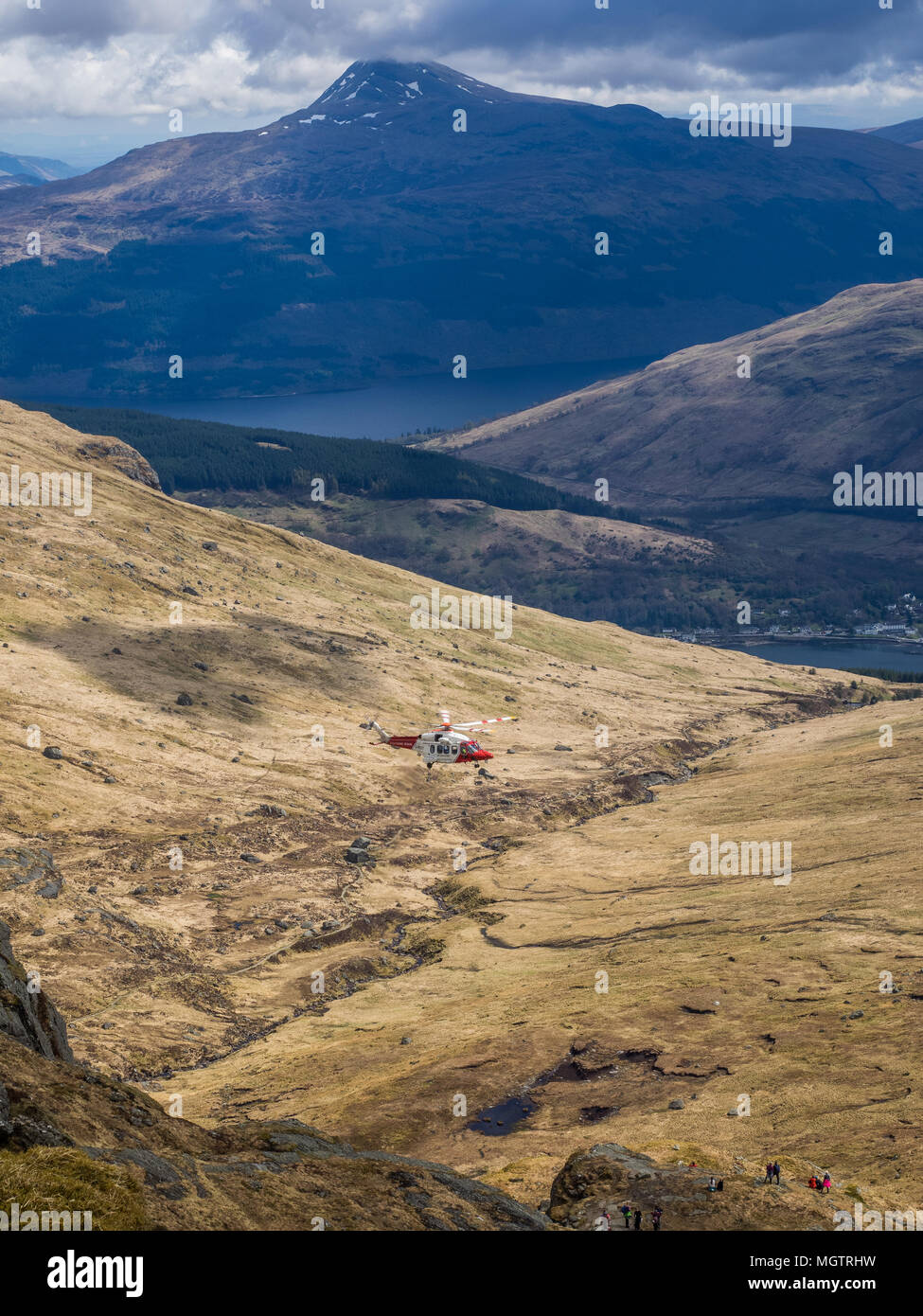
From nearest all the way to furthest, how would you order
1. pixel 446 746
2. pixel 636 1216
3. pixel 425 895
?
pixel 636 1216
pixel 425 895
pixel 446 746

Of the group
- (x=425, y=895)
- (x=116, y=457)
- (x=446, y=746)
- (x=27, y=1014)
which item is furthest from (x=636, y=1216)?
(x=116, y=457)

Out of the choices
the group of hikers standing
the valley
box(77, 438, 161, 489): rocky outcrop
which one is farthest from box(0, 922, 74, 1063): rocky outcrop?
box(77, 438, 161, 489): rocky outcrop

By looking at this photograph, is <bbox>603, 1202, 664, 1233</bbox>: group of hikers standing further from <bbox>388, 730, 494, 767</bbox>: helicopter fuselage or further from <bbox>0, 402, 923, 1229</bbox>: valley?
<bbox>388, 730, 494, 767</bbox>: helicopter fuselage

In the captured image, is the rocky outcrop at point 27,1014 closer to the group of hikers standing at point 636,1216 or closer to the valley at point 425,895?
the valley at point 425,895

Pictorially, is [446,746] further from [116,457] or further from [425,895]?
[116,457]
